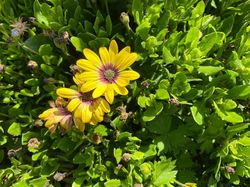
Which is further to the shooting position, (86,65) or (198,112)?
(198,112)

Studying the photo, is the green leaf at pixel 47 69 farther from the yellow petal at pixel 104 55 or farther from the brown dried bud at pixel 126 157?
the brown dried bud at pixel 126 157

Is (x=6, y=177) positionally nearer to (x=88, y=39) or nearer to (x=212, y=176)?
(x=88, y=39)

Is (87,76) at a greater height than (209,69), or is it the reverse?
(87,76)

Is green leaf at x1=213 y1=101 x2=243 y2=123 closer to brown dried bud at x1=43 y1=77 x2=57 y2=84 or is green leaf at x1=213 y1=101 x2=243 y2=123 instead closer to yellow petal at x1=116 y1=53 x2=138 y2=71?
yellow petal at x1=116 y1=53 x2=138 y2=71

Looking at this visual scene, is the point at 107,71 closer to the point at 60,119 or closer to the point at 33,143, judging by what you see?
the point at 60,119

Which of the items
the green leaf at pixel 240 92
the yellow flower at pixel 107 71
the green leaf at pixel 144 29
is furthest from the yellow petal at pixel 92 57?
the green leaf at pixel 240 92

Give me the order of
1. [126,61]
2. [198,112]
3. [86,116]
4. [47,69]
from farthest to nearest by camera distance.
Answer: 1. [47,69]
2. [198,112]
3. [126,61]
4. [86,116]

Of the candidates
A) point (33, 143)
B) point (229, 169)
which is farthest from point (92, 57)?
point (229, 169)
